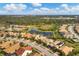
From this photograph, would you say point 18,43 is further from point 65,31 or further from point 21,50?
point 65,31

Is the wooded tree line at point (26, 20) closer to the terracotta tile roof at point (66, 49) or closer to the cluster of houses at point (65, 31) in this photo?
the cluster of houses at point (65, 31)

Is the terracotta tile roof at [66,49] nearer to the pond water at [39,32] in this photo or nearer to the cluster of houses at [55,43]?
the cluster of houses at [55,43]

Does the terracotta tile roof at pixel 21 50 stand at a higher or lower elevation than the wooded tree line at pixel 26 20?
lower

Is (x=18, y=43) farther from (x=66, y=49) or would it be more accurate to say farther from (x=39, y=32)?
(x=66, y=49)

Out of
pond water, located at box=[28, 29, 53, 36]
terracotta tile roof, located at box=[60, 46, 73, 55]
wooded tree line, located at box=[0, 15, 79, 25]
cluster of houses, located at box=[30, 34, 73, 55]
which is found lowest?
terracotta tile roof, located at box=[60, 46, 73, 55]

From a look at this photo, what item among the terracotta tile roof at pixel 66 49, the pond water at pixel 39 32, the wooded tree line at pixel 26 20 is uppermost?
the wooded tree line at pixel 26 20

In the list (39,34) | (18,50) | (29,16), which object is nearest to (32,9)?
(29,16)

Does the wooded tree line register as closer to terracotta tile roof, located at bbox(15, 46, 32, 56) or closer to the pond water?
the pond water

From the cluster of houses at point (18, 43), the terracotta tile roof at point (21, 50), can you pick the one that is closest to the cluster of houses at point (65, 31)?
the cluster of houses at point (18, 43)

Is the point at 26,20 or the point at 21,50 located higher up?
the point at 26,20

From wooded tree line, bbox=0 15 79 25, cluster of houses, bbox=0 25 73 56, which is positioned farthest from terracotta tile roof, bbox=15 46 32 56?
Answer: wooded tree line, bbox=0 15 79 25

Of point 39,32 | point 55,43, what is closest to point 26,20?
point 39,32

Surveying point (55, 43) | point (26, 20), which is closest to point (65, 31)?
point (55, 43)
